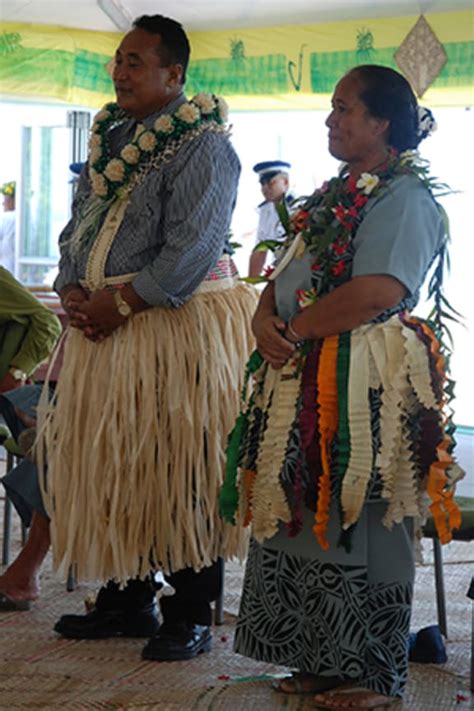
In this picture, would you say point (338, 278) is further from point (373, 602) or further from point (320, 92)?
point (320, 92)

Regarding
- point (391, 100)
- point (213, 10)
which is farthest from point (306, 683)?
point (213, 10)

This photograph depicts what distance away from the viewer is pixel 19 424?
351 cm

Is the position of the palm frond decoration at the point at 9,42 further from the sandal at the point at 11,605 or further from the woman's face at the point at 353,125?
the woman's face at the point at 353,125

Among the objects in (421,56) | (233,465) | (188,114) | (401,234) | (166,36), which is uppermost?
(421,56)

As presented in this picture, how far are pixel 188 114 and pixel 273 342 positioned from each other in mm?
679

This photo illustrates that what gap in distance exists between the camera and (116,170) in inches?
109

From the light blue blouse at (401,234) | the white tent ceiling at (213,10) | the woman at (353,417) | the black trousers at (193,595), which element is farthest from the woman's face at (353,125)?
the white tent ceiling at (213,10)

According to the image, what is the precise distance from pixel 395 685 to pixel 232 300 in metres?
1.02

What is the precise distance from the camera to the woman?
2.27 meters

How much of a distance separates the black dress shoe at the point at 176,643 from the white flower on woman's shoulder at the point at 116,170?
110 cm

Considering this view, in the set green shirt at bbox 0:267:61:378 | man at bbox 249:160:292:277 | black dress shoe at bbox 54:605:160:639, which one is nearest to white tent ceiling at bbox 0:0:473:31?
man at bbox 249:160:292:277

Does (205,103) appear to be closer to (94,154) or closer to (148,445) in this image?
(94,154)

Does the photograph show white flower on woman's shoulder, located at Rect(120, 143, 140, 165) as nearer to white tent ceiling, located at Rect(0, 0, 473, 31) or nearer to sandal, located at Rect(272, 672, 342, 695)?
sandal, located at Rect(272, 672, 342, 695)

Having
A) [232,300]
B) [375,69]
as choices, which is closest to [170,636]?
[232,300]
